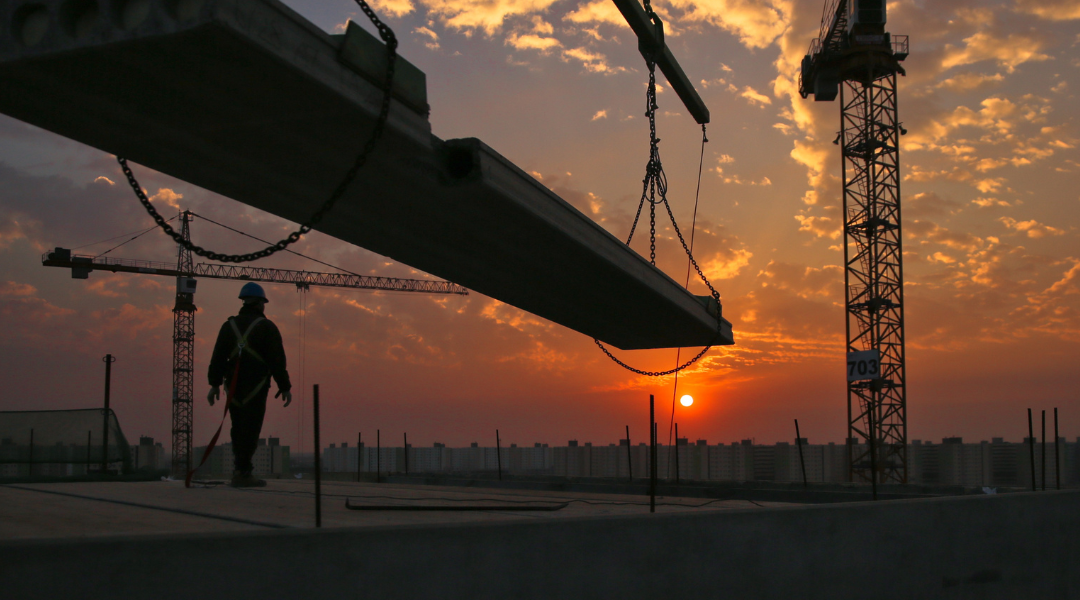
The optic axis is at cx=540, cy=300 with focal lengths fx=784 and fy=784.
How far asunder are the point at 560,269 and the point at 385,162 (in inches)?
135

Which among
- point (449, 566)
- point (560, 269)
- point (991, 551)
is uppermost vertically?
point (560, 269)

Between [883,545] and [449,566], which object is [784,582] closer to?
[883,545]

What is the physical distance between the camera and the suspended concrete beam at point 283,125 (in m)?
4.97

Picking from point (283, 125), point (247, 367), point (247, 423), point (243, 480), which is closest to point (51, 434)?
point (243, 480)

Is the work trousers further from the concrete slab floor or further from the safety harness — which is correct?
the concrete slab floor

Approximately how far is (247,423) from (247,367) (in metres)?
0.63

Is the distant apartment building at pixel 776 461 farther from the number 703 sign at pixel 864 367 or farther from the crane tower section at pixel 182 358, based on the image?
the number 703 sign at pixel 864 367

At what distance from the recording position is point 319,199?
24.9ft

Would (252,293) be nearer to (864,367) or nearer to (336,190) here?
(336,190)

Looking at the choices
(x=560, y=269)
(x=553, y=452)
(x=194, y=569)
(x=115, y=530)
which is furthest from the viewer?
(x=553, y=452)

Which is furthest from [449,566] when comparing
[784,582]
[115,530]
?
[784,582]

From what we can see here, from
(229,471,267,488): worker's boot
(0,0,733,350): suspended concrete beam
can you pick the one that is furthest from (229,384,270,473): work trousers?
(0,0,733,350): suspended concrete beam

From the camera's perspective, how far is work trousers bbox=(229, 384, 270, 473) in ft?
28.1

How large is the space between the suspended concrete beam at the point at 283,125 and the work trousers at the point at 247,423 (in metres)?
2.07
